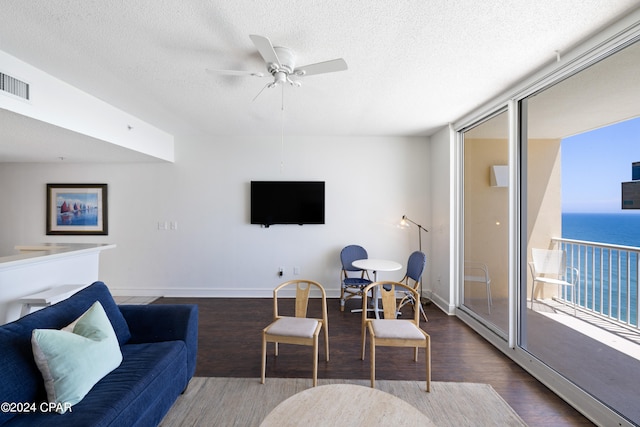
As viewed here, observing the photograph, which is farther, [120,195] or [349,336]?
[120,195]

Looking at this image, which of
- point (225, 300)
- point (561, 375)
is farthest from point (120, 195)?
point (561, 375)

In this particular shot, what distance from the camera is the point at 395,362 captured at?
95.5 inches

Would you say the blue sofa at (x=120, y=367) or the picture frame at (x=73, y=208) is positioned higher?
the picture frame at (x=73, y=208)

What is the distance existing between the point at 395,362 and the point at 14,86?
3994 millimetres

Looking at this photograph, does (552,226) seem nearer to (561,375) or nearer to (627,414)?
(561,375)

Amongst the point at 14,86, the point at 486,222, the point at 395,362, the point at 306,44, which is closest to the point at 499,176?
the point at 486,222

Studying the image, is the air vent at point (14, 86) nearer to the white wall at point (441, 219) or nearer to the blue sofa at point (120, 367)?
the blue sofa at point (120, 367)

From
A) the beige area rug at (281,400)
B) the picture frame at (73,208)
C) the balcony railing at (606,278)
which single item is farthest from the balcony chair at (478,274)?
the picture frame at (73,208)

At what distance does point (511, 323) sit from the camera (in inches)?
97.7

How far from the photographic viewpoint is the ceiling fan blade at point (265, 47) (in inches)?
60.6

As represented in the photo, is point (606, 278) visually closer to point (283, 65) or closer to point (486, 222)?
point (486, 222)

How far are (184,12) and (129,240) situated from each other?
12.7 feet

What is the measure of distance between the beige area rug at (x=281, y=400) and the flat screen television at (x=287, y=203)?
2362mm

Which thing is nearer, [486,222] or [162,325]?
[162,325]
